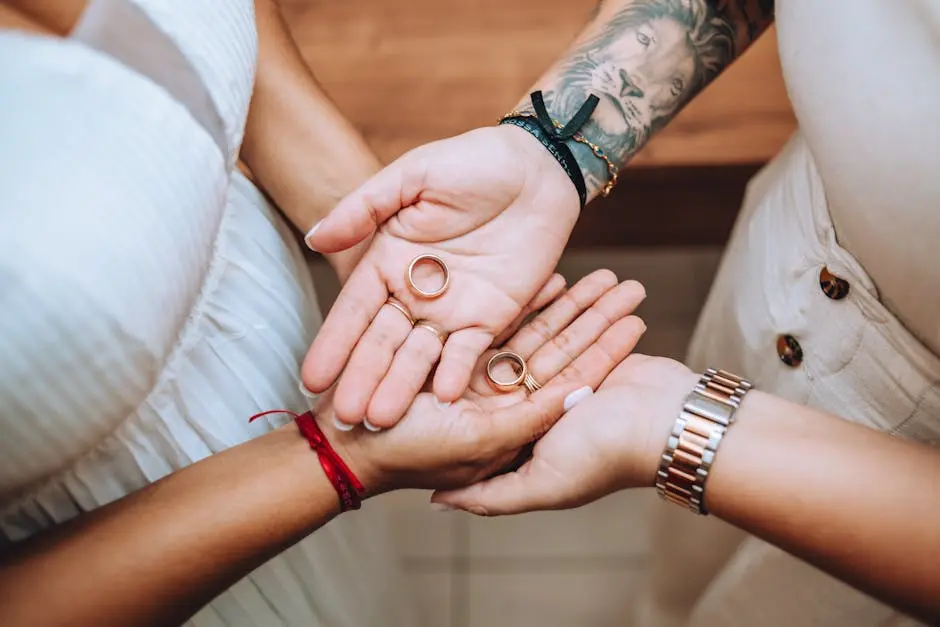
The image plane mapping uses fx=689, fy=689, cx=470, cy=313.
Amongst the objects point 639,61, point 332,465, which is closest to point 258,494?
point 332,465

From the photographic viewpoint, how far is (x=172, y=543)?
51 cm

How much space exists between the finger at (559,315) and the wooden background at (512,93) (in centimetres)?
73

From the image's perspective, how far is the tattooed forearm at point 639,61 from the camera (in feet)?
2.51

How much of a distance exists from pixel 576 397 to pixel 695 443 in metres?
0.12

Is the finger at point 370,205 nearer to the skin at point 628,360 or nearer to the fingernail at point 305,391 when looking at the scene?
the skin at point 628,360

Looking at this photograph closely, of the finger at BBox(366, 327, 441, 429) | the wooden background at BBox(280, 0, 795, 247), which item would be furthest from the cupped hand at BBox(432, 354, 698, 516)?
the wooden background at BBox(280, 0, 795, 247)

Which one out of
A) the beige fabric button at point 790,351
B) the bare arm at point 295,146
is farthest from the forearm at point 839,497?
the bare arm at point 295,146

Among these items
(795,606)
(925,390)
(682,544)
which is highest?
(925,390)

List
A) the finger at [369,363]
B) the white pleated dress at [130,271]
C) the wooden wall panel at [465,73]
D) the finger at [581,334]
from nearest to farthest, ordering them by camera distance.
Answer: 1. the white pleated dress at [130,271]
2. the finger at [369,363]
3. the finger at [581,334]
4. the wooden wall panel at [465,73]

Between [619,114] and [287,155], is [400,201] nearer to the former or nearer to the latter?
[287,155]

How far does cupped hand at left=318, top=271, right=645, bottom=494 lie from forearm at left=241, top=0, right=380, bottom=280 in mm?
211

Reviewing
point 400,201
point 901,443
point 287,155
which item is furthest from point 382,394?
point 901,443

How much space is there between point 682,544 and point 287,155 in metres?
0.76

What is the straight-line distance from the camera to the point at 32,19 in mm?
573
